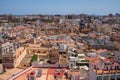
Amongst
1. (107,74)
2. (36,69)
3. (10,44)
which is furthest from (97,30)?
(107,74)

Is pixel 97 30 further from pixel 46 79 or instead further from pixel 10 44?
pixel 46 79

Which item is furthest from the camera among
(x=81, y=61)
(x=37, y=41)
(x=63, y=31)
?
(x=63, y=31)

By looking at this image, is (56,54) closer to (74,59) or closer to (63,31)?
(74,59)

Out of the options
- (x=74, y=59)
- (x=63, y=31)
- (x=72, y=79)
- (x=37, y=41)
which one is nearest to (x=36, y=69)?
(x=72, y=79)

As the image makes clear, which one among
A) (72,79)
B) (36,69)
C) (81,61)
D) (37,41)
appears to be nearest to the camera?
(72,79)

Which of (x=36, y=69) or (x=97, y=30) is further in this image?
(x=97, y=30)

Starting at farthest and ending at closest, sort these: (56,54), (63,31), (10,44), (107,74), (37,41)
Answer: (63,31) → (37,41) → (10,44) → (56,54) → (107,74)

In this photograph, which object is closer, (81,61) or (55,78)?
(55,78)

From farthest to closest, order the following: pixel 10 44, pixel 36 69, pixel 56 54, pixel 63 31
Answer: pixel 63 31 → pixel 10 44 → pixel 56 54 → pixel 36 69

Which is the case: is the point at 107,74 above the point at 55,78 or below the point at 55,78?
above
